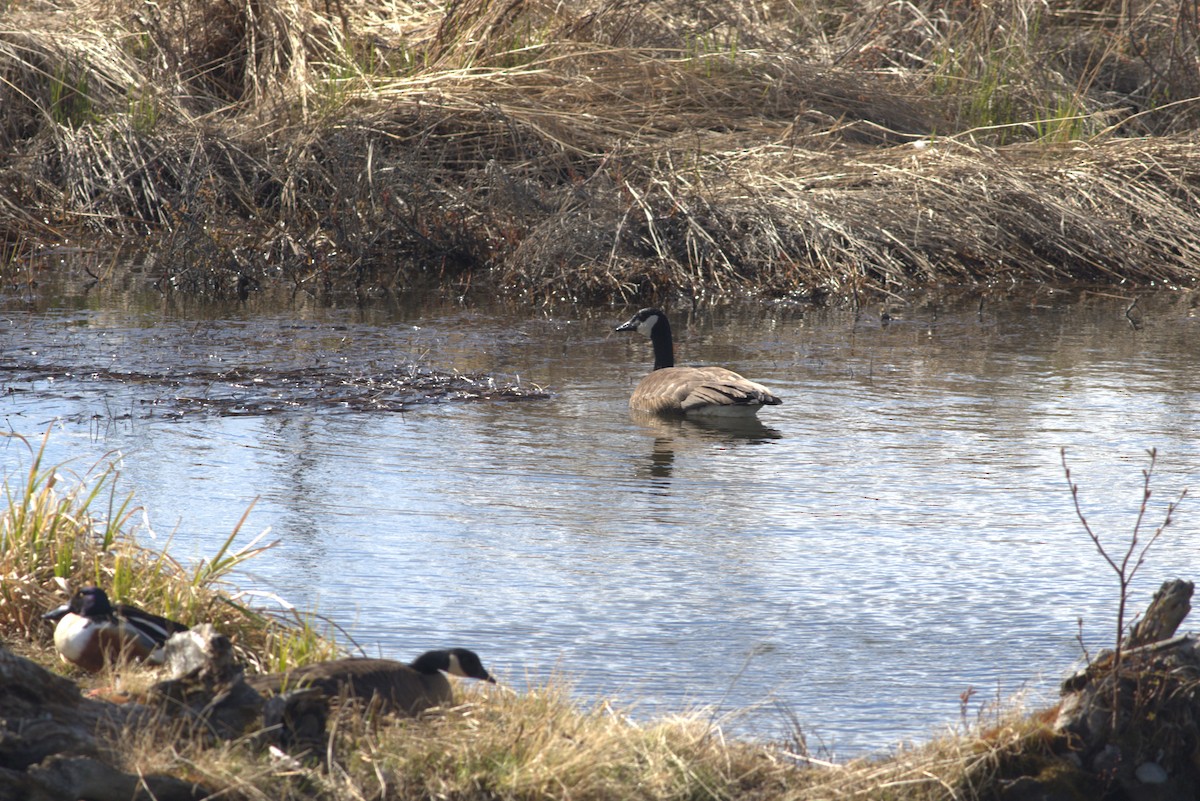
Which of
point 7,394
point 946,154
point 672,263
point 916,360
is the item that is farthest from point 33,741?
point 946,154

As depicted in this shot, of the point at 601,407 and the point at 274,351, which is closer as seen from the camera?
the point at 601,407

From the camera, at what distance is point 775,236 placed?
46.5 feet

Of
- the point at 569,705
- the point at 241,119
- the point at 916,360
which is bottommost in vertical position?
the point at 569,705

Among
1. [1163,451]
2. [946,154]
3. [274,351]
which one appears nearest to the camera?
[1163,451]

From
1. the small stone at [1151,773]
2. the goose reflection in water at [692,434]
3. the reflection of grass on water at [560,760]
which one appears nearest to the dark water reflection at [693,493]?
the goose reflection in water at [692,434]

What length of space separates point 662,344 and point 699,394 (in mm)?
1368

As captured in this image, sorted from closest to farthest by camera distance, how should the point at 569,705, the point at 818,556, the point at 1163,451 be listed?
the point at 569,705
the point at 818,556
the point at 1163,451

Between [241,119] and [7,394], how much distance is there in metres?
6.95

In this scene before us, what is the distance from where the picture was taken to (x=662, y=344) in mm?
11008

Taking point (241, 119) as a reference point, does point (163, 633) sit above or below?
below

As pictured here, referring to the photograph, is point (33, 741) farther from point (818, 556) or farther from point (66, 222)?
point (66, 222)

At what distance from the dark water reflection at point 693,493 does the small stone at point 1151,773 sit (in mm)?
638

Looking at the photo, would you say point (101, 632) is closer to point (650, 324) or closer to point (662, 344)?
point (662, 344)

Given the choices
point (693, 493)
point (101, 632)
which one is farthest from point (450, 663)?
point (693, 493)
